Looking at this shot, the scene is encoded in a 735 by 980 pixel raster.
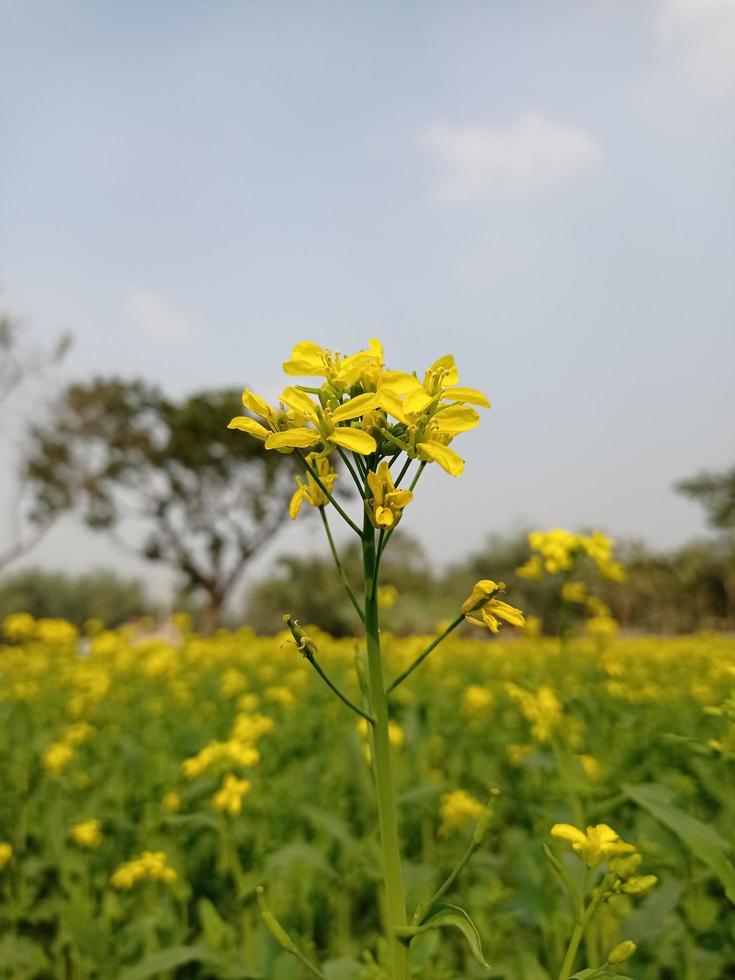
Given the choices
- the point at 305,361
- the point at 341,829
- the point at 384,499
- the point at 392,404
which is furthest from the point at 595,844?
the point at 341,829

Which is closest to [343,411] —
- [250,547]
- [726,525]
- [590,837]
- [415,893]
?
[590,837]

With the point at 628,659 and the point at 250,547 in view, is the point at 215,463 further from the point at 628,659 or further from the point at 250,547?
the point at 628,659

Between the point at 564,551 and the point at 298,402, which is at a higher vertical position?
the point at 564,551

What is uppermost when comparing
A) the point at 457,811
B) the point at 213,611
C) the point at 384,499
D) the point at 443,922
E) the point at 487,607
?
the point at 213,611

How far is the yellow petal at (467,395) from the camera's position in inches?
44.3

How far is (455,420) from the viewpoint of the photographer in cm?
110

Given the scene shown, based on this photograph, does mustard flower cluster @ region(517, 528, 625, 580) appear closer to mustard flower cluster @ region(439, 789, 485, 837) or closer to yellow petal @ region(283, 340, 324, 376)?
mustard flower cluster @ region(439, 789, 485, 837)

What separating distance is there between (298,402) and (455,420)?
24cm

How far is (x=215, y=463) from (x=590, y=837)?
1114 inches

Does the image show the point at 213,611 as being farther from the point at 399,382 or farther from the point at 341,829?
the point at 399,382

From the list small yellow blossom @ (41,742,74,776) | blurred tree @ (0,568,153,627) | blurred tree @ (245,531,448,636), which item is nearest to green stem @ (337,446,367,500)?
small yellow blossom @ (41,742,74,776)

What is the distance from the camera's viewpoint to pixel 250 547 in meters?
28.5

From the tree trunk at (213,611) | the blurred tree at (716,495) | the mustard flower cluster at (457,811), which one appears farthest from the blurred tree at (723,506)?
the mustard flower cluster at (457,811)

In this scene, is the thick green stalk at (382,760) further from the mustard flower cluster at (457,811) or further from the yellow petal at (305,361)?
the mustard flower cluster at (457,811)
